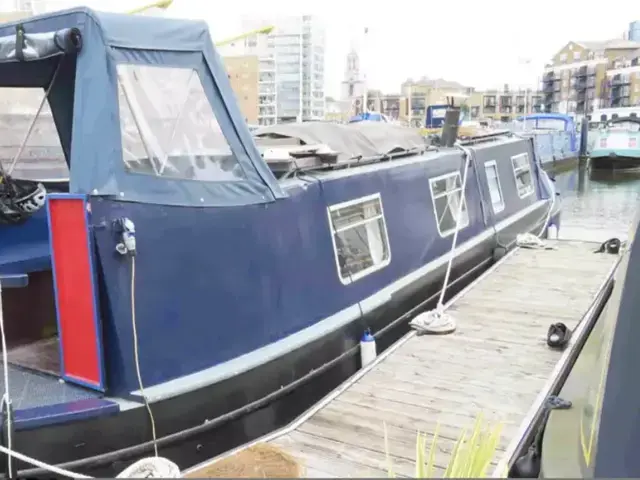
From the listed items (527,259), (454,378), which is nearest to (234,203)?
(454,378)

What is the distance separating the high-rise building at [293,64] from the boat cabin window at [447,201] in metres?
54.3

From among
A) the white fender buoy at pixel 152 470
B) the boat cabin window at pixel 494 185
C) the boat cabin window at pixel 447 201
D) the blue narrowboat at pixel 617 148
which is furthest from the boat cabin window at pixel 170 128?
the blue narrowboat at pixel 617 148

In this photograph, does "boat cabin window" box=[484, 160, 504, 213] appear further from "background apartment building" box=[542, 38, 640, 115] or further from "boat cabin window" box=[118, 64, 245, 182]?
"background apartment building" box=[542, 38, 640, 115]

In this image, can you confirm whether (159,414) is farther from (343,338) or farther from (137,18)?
(137,18)

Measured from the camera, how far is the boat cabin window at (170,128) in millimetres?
4070

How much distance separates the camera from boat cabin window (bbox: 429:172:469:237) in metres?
7.62

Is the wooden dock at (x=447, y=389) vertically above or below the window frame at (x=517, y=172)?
below

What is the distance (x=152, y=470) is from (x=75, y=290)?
1.22 m

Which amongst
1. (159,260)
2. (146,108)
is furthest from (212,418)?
(146,108)

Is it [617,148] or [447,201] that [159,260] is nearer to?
[447,201]

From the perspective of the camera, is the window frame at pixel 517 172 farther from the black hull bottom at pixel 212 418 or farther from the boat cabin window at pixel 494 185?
the black hull bottom at pixel 212 418

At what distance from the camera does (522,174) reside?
452 inches

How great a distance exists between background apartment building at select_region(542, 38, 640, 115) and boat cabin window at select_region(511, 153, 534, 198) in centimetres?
8628

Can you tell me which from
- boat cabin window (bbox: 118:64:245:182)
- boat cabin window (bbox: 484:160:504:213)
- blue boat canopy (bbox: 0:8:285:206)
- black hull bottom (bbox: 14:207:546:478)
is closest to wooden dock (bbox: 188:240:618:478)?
black hull bottom (bbox: 14:207:546:478)
